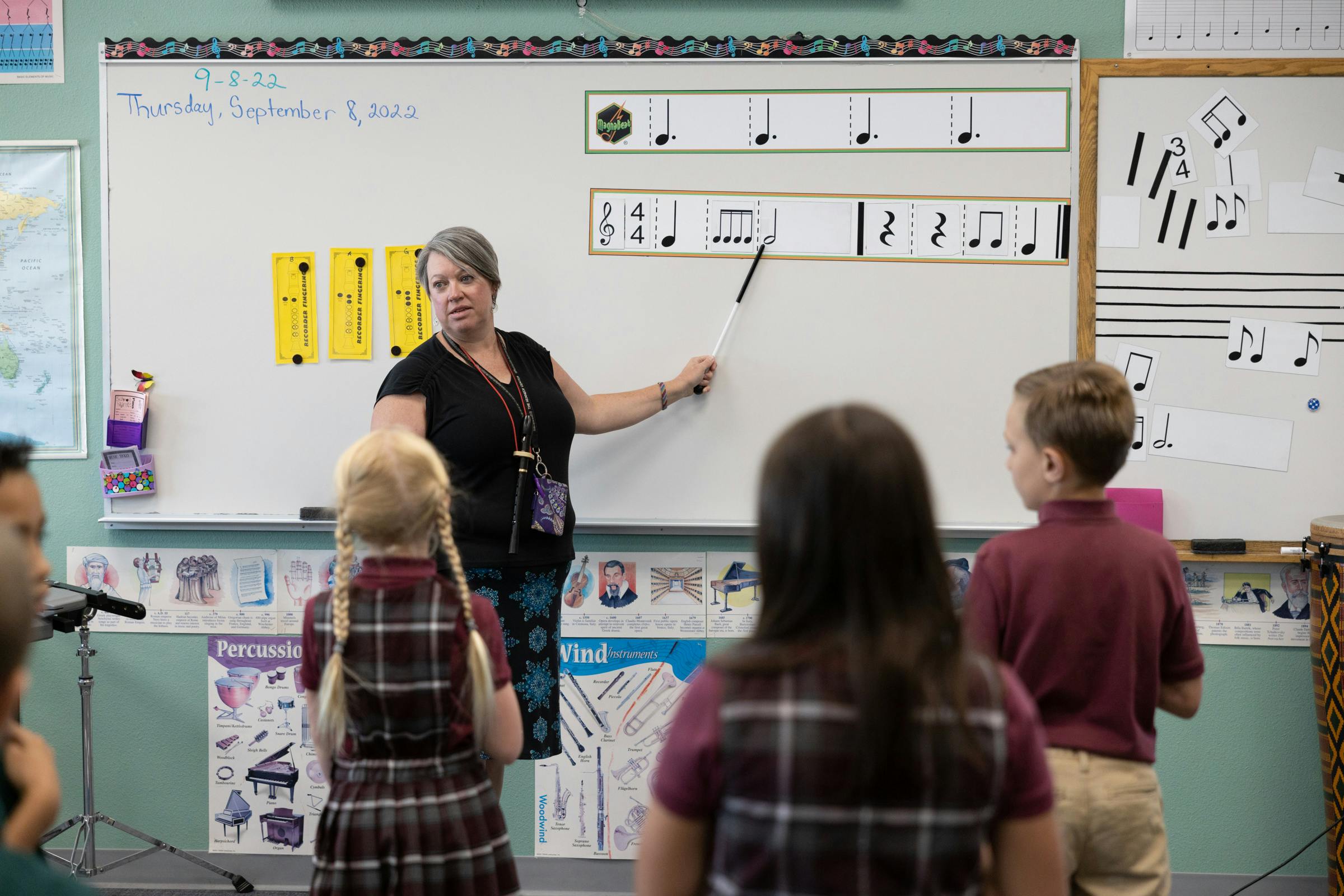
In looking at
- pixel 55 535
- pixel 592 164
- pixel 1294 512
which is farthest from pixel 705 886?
pixel 55 535

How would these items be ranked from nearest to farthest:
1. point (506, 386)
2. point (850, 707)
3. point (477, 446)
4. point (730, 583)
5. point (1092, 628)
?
point (850, 707)
point (1092, 628)
point (477, 446)
point (506, 386)
point (730, 583)

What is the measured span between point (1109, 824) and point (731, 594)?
1294mm

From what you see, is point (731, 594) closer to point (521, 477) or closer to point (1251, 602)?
point (521, 477)

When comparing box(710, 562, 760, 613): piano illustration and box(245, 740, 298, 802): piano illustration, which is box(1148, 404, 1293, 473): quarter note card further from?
box(245, 740, 298, 802): piano illustration

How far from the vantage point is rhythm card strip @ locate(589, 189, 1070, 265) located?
2.40 m

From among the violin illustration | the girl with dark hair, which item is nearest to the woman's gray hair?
the violin illustration

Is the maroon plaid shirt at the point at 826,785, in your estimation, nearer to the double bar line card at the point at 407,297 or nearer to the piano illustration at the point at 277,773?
the double bar line card at the point at 407,297

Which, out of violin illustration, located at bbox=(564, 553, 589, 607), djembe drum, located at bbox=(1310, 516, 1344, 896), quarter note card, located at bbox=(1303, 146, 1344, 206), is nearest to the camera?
djembe drum, located at bbox=(1310, 516, 1344, 896)

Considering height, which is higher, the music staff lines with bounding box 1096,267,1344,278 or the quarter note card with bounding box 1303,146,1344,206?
the quarter note card with bounding box 1303,146,1344,206

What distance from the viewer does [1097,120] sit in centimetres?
238

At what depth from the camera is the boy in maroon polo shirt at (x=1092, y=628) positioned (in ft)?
4.03

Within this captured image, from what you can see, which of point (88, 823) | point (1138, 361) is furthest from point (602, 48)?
point (88, 823)

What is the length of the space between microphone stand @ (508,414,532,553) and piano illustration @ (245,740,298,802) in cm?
103

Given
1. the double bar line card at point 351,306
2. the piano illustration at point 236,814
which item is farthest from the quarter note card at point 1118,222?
the piano illustration at point 236,814
